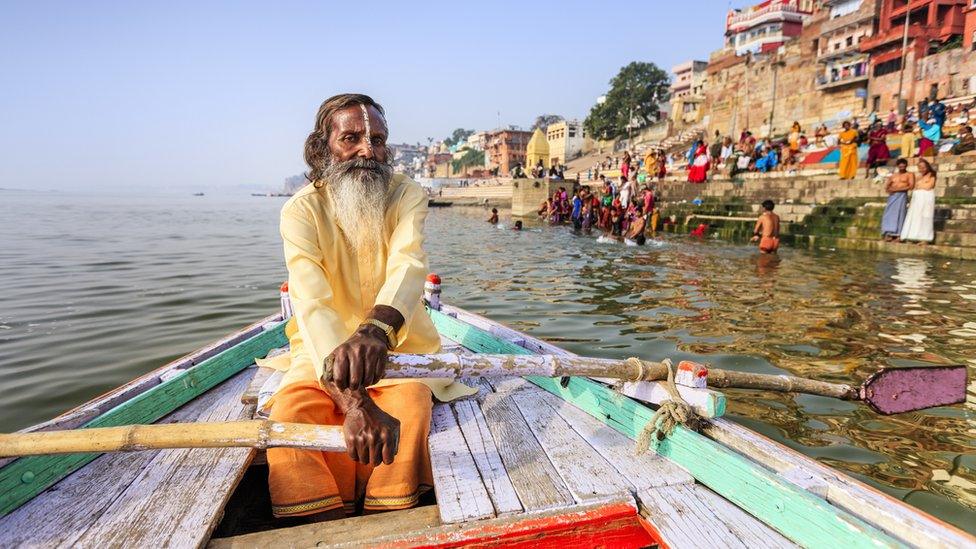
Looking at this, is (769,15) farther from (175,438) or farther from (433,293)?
(175,438)

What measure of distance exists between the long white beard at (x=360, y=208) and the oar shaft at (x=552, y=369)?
2.36ft

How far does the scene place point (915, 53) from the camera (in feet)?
89.4

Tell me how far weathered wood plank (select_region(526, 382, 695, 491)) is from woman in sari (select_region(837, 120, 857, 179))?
46.0 feet

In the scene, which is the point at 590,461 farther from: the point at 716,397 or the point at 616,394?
the point at 716,397

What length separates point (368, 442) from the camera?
167cm

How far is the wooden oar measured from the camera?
1.95m

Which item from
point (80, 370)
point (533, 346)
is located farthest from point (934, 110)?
point (80, 370)

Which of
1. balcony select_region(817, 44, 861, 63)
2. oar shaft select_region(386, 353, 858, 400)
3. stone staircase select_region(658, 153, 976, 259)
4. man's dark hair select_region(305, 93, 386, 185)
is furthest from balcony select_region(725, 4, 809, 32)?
man's dark hair select_region(305, 93, 386, 185)

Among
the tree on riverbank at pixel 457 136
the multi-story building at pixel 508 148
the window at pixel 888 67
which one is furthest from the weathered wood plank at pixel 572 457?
the tree on riverbank at pixel 457 136

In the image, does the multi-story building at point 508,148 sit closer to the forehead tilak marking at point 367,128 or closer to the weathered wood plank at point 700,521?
the forehead tilak marking at point 367,128

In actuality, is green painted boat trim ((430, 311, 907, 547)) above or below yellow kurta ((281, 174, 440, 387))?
below

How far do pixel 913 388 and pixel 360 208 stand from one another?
3.14m

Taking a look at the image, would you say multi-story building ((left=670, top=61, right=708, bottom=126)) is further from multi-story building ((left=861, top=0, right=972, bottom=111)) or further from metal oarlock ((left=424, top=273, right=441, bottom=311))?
metal oarlock ((left=424, top=273, right=441, bottom=311))

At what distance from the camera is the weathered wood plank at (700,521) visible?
156 cm
